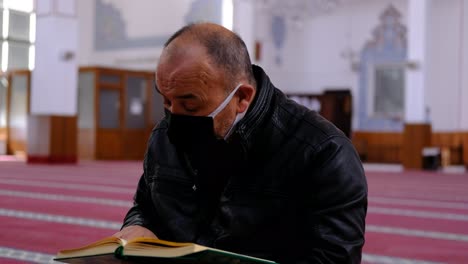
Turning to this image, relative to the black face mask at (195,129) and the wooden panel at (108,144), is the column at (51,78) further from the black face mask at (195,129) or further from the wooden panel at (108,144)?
the black face mask at (195,129)

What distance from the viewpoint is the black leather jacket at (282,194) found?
1.33 meters

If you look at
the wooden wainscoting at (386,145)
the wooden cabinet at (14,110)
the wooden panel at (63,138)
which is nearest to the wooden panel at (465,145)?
the wooden wainscoting at (386,145)

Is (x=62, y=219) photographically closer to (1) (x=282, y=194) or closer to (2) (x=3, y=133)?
(1) (x=282, y=194)

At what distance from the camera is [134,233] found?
1589 millimetres

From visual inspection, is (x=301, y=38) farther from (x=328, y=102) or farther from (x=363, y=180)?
(x=363, y=180)

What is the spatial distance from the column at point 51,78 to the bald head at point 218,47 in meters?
8.80

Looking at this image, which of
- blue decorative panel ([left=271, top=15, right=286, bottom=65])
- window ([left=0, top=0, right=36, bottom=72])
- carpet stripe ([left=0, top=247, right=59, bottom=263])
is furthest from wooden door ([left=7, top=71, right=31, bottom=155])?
carpet stripe ([left=0, top=247, right=59, bottom=263])

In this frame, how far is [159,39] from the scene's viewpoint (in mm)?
13727

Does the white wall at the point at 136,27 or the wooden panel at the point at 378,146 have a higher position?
Answer: the white wall at the point at 136,27

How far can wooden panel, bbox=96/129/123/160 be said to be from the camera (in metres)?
12.3

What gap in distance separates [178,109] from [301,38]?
48.2ft

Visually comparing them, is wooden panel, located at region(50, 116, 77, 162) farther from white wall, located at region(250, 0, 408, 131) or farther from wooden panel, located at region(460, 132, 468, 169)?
wooden panel, located at region(460, 132, 468, 169)

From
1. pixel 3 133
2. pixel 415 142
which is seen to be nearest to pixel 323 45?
pixel 415 142

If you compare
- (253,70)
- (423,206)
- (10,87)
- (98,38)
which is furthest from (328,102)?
(253,70)
